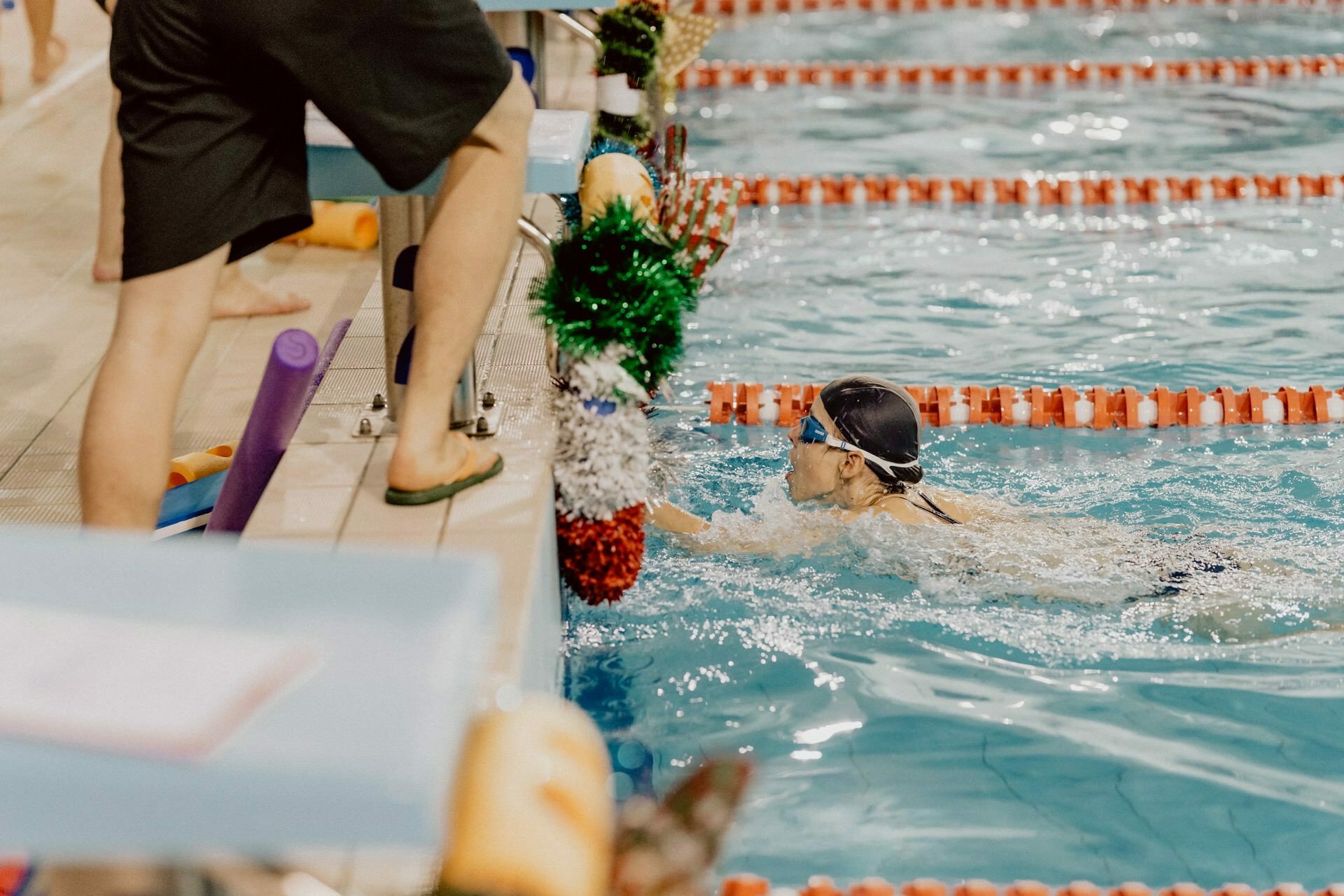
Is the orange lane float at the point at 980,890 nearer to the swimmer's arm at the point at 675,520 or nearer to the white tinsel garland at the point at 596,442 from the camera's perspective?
the white tinsel garland at the point at 596,442

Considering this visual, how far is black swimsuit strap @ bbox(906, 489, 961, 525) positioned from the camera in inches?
118

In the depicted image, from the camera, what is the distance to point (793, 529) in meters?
3.02

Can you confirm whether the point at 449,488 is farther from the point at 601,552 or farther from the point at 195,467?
the point at 195,467

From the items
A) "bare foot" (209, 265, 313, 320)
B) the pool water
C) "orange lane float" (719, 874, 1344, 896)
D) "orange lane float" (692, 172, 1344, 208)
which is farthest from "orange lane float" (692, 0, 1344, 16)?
"orange lane float" (719, 874, 1344, 896)

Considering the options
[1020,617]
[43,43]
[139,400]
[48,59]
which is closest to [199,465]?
[139,400]

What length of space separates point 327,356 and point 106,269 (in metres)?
1.43

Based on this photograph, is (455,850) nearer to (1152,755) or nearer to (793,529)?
(1152,755)

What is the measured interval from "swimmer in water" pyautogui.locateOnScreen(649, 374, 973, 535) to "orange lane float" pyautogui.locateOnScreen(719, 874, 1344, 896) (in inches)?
41.9

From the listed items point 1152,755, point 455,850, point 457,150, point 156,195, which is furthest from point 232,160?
point 1152,755

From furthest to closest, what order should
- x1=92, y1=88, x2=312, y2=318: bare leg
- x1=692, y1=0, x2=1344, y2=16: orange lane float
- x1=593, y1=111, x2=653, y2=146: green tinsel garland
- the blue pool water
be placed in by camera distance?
x1=692, y1=0, x2=1344, y2=16: orange lane float < x1=593, y1=111, x2=653, y2=146: green tinsel garland < x1=92, y1=88, x2=312, y2=318: bare leg < the blue pool water

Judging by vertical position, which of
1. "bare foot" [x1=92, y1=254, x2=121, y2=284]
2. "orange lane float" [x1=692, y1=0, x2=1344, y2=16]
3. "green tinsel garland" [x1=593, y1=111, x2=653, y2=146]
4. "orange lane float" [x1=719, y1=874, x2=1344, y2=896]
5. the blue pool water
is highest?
"orange lane float" [x1=692, y1=0, x2=1344, y2=16]

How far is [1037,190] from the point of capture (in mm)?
5703

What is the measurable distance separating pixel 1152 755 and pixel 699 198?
10.8ft

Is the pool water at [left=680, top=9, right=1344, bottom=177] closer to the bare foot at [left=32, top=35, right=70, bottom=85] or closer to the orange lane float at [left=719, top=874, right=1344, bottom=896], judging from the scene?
the bare foot at [left=32, top=35, right=70, bottom=85]
